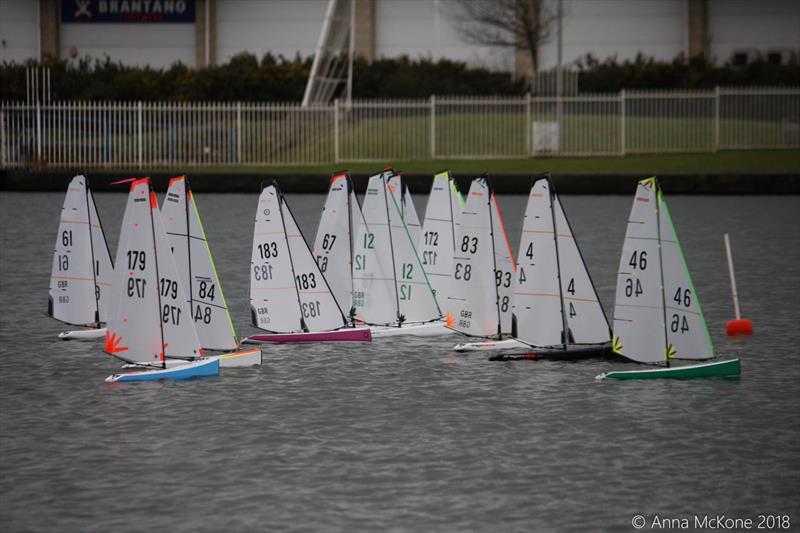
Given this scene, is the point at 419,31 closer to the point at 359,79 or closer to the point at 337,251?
the point at 359,79

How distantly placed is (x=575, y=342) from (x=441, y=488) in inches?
236

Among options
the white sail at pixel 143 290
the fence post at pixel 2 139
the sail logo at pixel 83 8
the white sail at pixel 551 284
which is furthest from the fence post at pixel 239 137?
the white sail at pixel 143 290

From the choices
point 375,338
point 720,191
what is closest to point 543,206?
point 375,338

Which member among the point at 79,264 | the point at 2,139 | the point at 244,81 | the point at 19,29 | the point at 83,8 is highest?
the point at 83,8

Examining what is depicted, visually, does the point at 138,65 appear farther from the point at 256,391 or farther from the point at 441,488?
the point at 441,488

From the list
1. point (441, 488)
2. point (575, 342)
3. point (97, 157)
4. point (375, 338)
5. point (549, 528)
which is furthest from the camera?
point (97, 157)

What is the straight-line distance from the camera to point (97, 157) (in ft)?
157

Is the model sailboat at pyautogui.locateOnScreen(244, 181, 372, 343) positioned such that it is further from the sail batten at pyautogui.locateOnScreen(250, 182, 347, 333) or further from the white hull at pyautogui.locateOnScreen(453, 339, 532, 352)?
the white hull at pyautogui.locateOnScreen(453, 339, 532, 352)

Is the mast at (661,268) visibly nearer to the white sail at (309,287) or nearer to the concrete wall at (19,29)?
the white sail at (309,287)

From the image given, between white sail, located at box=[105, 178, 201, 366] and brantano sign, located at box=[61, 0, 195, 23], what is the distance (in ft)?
167

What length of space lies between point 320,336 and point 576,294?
Answer: 3856mm

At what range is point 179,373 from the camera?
1655 centimetres

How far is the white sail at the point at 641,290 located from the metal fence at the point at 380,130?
3202 cm

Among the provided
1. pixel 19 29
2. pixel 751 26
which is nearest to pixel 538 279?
pixel 751 26
